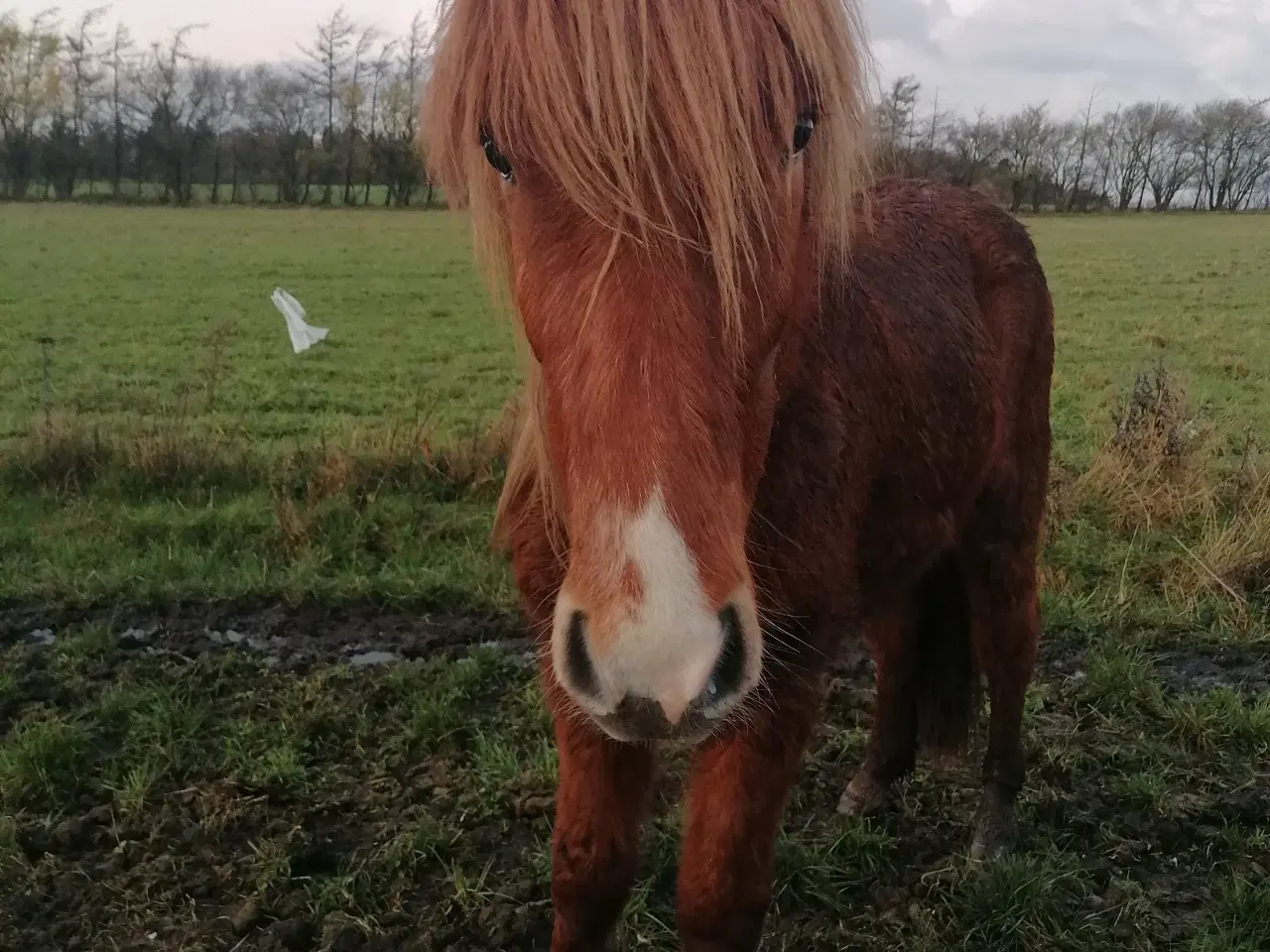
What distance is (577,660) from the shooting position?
3.67 ft

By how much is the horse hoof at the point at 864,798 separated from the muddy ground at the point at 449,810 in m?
0.06

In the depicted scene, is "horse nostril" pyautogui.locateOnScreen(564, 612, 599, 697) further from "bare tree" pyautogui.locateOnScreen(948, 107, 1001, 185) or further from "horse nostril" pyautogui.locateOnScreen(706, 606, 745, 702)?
"bare tree" pyautogui.locateOnScreen(948, 107, 1001, 185)

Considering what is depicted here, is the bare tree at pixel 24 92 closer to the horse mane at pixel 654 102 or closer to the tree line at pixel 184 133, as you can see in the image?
the tree line at pixel 184 133

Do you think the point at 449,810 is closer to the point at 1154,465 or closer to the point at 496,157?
the point at 496,157

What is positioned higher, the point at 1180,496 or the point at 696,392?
the point at 696,392

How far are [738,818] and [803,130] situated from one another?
133cm

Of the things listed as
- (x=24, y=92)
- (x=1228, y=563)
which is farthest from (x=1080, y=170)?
(x=24, y=92)

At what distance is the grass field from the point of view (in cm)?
243

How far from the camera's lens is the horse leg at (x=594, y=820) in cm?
189

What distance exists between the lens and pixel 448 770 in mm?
2957

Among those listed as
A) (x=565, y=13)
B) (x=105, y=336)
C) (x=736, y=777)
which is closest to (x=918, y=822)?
(x=736, y=777)

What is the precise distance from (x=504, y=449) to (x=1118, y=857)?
3862 millimetres

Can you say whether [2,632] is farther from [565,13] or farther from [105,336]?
[105,336]

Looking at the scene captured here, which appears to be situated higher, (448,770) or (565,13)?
(565,13)
